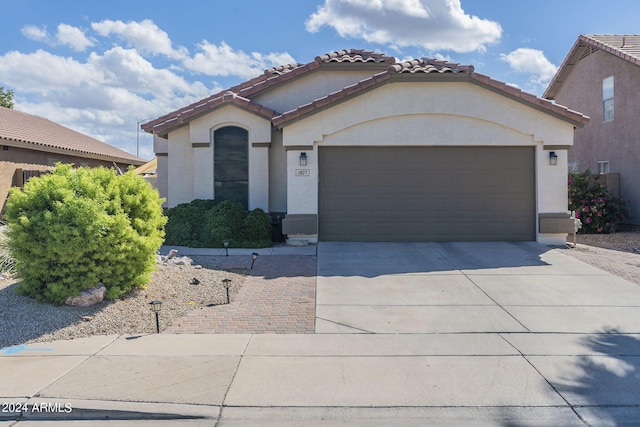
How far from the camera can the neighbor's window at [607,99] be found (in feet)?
61.4

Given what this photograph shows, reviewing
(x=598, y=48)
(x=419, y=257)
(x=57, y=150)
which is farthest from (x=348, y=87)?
(x=57, y=150)

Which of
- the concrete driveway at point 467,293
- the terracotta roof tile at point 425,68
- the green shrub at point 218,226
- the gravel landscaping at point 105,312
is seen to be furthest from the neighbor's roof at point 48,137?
the concrete driveway at point 467,293

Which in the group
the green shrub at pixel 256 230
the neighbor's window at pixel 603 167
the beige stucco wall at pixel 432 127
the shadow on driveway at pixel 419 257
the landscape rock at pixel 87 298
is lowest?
the landscape rock at pixel 87 298

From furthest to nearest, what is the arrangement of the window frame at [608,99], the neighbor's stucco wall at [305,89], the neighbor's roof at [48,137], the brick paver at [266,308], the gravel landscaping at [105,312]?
the neighbor's roof at [48,137] < the window frame at [608,99] < the neighbor's stucco wall at [305,89] < the brick paver at [266,308] < the gravel landscaping at [105,312]

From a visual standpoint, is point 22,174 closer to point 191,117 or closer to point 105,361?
point 191,117

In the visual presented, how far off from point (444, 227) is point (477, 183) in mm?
1469

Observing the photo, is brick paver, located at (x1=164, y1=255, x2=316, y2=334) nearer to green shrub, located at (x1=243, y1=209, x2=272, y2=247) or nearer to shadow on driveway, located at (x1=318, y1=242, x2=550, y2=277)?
shadow on driveway, located at (x1=318, y1=242, x2=550, y2=277)

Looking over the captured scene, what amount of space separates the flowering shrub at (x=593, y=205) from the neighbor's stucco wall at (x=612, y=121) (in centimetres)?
149

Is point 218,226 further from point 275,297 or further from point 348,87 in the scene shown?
point 275,297

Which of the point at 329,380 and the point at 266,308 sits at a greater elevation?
the point at 266,308

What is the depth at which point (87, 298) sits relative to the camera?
24.0 feet

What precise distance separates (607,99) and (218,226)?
15.6m

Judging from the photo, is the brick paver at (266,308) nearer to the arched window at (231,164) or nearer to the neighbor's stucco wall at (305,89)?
the arched window at (231,164)

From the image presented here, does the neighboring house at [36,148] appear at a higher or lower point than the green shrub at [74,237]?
higher
